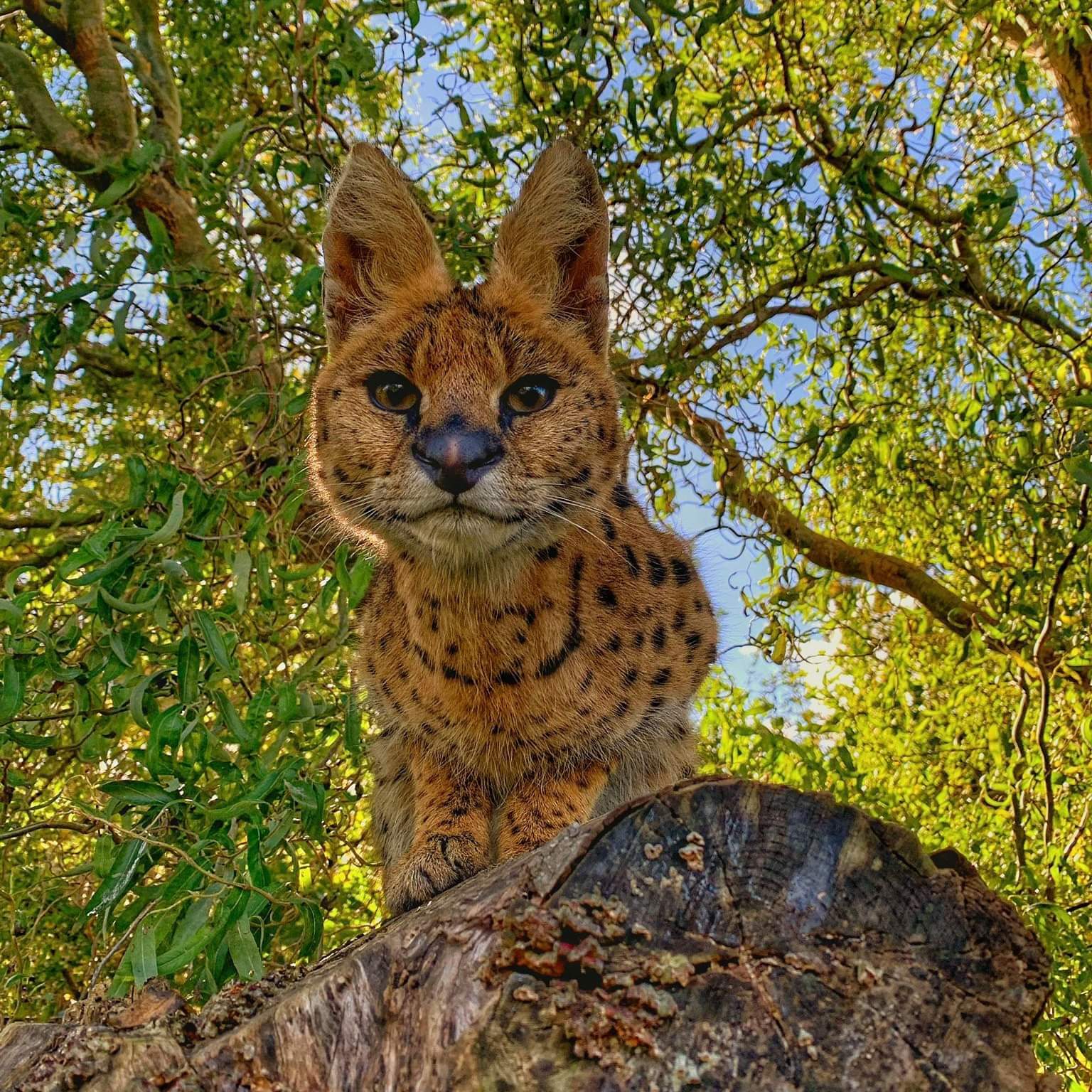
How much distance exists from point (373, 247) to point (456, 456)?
1.14 metres

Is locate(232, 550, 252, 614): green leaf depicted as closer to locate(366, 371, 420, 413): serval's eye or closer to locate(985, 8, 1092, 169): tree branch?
locate(366, 371, 420, 413): serval's eye

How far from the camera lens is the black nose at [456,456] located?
9.11 ft

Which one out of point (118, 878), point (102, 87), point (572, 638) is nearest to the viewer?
point (118, 878)

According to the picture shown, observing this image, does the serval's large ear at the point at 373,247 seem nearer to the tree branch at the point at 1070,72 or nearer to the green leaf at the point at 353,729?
the green leaf at the point at 353,729

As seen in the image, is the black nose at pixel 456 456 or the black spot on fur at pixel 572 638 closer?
the black nose at pixel 456 456

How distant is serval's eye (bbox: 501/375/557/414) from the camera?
3.12 metres

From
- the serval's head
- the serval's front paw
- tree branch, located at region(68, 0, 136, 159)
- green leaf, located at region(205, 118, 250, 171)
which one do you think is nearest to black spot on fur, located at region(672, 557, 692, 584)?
the serval's head

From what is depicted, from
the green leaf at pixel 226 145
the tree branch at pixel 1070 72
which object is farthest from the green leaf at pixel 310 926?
the tree branch at pixel 1070 72

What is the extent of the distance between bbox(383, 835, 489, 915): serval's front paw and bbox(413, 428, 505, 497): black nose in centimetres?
101

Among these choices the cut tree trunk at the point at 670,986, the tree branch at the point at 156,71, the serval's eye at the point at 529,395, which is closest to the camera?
the cut tree trunk at the point at 670,986

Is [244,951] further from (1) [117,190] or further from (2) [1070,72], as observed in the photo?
(2) [1070,72]

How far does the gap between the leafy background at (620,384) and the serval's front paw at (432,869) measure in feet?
0.80

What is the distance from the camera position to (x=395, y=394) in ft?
10.4

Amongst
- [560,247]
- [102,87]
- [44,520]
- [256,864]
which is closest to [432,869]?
[256,864]
